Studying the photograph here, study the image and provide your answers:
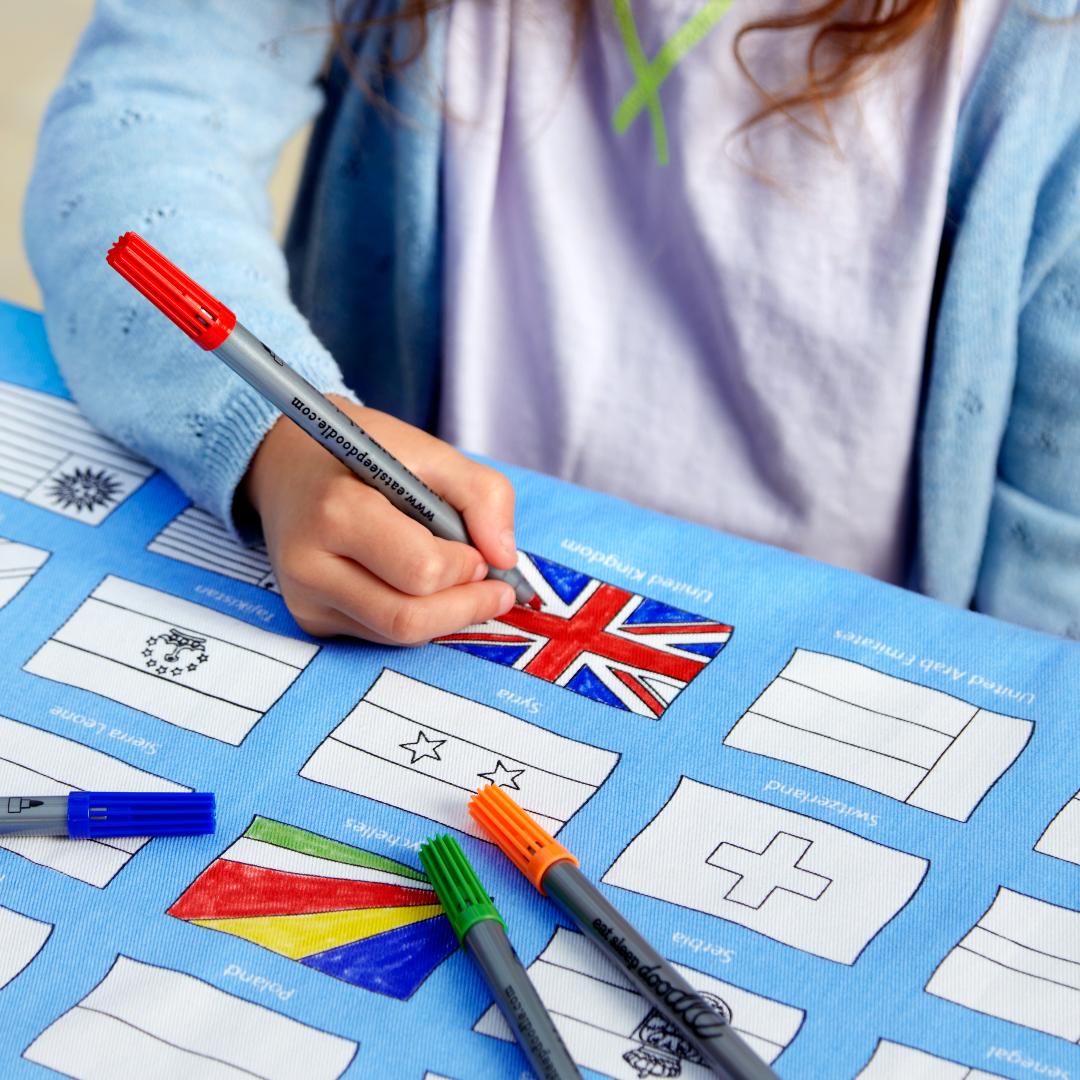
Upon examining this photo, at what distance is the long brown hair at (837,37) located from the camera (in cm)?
48

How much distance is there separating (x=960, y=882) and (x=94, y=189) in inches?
15.8

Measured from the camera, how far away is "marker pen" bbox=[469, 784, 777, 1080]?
0.28 m

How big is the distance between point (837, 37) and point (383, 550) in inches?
11.0

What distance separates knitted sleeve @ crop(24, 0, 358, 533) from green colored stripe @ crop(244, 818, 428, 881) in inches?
5.4

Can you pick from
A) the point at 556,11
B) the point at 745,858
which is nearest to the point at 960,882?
the point at 745,858

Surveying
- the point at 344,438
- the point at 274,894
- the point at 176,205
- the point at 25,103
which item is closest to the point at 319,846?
the point at 274,894

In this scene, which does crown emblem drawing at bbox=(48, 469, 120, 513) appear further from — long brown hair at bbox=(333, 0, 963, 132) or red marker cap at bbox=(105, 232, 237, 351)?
long brown hair at bbox=(333, 0, 963, 132)

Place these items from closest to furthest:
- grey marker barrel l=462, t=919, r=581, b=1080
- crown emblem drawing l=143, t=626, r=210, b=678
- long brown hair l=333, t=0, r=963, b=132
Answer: grey marker barrel l=462, t=919, r=581, b=1080
crown emblem drawing l=143, t=626, r=210, b=678
long brown hair l=333, t=0, r=963, b=132

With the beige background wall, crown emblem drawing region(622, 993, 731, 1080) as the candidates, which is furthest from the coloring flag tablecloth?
the beige background wall

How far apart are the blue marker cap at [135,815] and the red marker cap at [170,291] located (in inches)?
4.8

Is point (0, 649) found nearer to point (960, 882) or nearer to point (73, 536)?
point (73, 536)

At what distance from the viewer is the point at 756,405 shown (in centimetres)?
56

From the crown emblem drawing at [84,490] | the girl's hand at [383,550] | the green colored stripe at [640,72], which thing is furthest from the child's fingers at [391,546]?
the green colored stripe at [640,72]

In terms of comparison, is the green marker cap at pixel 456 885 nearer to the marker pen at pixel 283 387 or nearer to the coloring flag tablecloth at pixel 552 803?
the coloring flag tablecloth at pixel 552 803
